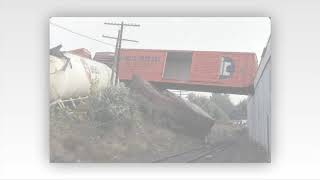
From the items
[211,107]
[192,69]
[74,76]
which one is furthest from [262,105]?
[74,76]

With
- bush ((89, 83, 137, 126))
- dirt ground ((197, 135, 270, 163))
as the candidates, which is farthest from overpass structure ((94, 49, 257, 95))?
dirt ground ((197, 135, 270, 163))

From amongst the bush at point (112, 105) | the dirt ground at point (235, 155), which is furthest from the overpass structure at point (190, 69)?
the dirt ground at point (235, 155)

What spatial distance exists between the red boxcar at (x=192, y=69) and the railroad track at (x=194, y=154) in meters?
0.44

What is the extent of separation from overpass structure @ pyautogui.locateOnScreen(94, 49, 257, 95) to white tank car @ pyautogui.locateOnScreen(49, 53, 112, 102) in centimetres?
9

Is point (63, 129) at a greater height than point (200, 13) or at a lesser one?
lesser

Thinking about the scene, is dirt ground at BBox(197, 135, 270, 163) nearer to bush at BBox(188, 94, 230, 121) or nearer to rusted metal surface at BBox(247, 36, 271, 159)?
rusted metal surface at BBox(247, 36, 271, 159)

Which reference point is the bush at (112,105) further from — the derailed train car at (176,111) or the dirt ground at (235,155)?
the dirt ground at (235,155)
